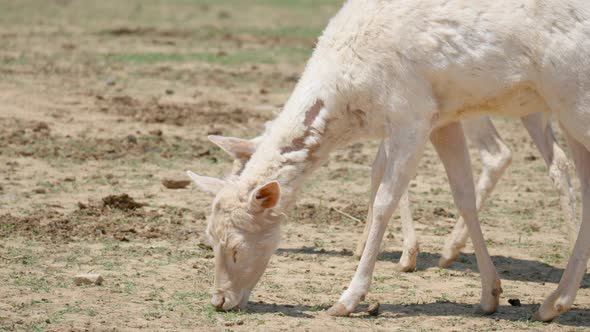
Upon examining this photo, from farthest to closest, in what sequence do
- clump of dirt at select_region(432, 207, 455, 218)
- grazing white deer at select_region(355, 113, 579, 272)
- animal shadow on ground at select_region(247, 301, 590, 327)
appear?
clump of dirt at select_region(432, 207, 455, 218) < grazing white deer at select_region(355, 113, 579, 272) < animal shadow on ground at select_region(247, 301, 590, 327)

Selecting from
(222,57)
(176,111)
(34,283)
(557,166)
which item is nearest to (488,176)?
(557,166)

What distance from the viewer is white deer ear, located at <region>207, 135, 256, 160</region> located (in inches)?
310

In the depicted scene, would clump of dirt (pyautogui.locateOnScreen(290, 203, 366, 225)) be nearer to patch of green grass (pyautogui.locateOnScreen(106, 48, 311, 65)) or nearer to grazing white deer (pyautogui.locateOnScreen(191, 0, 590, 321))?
grazing white deer (pyautogui.locateOnScreen(191, 0, 590, 321))

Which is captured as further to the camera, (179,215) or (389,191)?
(179,215)

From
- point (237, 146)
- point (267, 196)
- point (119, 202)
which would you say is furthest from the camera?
point (119, 202)

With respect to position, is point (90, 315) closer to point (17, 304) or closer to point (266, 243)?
point (17, 304)

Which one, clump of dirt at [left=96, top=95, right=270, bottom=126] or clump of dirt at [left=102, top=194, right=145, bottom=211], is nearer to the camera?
clump of dirt at [left=102, top=194, right=145, bottom=211]

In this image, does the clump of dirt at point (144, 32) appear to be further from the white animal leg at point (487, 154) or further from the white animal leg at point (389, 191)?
the white animal leg at point (389, 191)

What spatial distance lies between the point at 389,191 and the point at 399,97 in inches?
25.1

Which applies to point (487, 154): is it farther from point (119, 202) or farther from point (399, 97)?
point (119, 202)

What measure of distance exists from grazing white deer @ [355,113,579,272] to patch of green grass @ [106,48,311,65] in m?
9.35

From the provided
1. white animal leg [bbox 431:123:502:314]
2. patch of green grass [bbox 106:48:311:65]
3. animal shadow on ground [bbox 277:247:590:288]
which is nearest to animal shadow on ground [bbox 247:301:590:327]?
white animal leg [bbox 431:123:502:314]

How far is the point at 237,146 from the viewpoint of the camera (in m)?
7.88

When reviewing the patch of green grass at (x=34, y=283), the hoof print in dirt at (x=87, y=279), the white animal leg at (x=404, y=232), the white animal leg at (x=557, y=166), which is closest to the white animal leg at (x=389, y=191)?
the white animal leg at (x=404, y=232)
